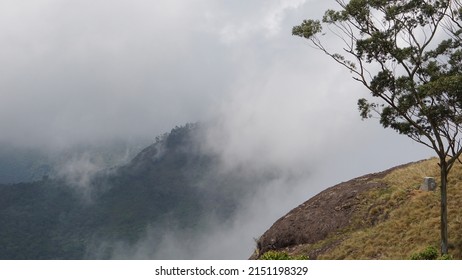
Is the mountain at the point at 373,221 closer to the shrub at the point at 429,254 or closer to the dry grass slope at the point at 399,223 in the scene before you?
the dry grass slope at the point at 399,223

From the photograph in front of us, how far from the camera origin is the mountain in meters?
36.0

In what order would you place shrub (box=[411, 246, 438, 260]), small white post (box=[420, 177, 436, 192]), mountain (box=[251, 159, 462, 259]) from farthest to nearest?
small white post (box=[420, 177, 436, 192]) → mountain (box=[251, 159, 462, 259]) → shrub (box=[411, 246, 438, 260])

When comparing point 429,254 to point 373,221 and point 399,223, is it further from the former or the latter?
point 373,221

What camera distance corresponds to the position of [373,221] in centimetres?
4234

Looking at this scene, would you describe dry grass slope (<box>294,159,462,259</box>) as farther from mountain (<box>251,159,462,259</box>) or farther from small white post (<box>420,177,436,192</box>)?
small white post (<box>420,177,436,192</box>)

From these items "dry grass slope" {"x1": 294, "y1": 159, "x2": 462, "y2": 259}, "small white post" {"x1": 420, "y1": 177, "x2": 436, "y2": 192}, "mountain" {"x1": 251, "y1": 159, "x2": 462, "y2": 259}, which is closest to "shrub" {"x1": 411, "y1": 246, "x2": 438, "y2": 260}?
"mountain" {"x1": 251, "y1": 159, "x2": 462, "y2": 259}

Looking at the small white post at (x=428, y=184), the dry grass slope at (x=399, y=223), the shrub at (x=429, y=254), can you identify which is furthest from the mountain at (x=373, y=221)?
the small white post at (x=428, y=184)

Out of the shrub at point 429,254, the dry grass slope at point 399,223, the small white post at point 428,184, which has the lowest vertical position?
the shrub at point 429,254

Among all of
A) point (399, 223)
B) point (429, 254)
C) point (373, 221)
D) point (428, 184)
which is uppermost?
point (428, 184)

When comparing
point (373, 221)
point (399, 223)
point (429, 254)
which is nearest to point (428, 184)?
point (373, 221)

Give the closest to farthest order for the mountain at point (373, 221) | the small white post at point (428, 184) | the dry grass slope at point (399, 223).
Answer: the dry grass slope at point (399, 223) → the mountain at point (373, 221) → the small white post at point (428, 184)

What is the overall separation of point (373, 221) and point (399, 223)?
12.5 feet

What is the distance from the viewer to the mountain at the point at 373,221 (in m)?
36.0

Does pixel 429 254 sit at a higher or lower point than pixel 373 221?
lower
